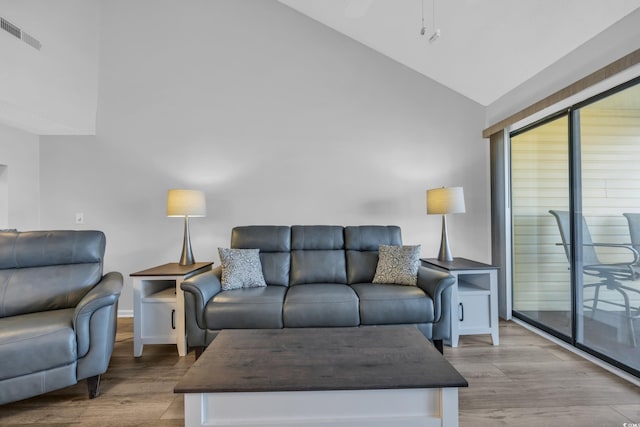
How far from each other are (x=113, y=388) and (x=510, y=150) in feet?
13.5

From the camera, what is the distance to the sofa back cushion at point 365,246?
111 inches

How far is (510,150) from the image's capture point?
3291 millimetres

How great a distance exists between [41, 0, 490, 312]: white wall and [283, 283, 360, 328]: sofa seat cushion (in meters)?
1.21

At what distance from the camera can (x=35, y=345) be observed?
64.9 inches

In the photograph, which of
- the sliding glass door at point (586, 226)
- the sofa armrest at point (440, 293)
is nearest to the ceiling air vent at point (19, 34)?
the sofa armrest at point (440, 293)

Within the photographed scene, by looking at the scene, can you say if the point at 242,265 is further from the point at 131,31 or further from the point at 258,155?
the point at 131,31

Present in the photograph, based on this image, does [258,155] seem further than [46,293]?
Yes

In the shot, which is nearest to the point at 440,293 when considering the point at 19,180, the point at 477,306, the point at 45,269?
the point at 477,306

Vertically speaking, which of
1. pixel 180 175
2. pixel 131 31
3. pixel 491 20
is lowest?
pixel 180 175

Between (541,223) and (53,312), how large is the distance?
3.99 m

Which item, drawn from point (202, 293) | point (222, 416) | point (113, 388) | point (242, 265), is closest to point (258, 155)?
point (242, 265)

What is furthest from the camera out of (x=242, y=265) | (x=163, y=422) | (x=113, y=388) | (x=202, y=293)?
(x=242, y=265)

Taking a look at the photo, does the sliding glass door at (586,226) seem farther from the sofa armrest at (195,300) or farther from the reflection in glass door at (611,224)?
the sofa armrest at (195,300)

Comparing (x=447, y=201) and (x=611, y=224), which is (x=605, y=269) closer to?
(x=611, y=224)
